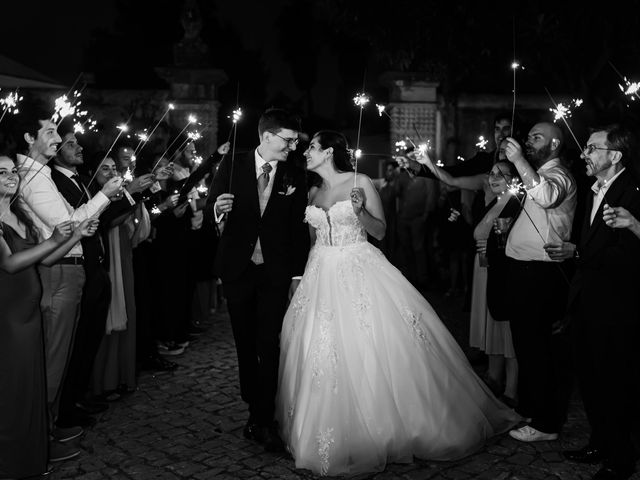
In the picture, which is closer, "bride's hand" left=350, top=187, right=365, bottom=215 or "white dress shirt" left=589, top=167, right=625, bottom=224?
"white dress shirt" left=589, top=167, right=625, bottom=224

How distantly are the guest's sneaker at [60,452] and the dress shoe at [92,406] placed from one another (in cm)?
78

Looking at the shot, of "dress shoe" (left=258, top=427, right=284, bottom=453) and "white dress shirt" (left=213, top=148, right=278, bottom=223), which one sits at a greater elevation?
"white dress shirt" (left=213, top=148, right=278, bottom=223)

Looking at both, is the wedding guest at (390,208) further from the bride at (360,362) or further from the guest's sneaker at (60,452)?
the guest's sneaker at (60,452)

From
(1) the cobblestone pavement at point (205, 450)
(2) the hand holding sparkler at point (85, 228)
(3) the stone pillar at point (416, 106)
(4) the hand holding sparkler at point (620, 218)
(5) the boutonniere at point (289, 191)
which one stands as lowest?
(1) the cobblestone pavement at point (205, 450)

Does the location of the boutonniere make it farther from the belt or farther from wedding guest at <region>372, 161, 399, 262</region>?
wedding guest at <region>372, 161, 399, 262</region>

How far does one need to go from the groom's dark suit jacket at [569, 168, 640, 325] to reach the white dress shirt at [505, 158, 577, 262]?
1.54 feet

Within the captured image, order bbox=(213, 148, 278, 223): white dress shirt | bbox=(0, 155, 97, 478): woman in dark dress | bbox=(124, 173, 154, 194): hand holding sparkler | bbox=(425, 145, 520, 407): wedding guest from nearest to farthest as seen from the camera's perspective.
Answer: bbox=(0, 155, 97, 478): woman in dark dress, bbox=(213, 148, 278, 223): white dress shirt, bbox=(124, 173, 154, 194): hand holding sparkler, bbox=(425, 145, 520, 407): wedding guest

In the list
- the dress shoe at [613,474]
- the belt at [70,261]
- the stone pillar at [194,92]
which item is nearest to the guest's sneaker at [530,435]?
the dress shoe at [613,474]

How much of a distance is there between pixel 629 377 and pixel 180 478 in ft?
9.67

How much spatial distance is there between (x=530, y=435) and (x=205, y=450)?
2357mm

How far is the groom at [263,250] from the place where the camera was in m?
4.44

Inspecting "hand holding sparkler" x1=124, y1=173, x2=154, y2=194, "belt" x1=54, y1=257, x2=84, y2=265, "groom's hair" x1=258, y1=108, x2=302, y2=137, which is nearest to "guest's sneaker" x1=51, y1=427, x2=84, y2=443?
"belt" x1=54, y1=257, x2=84, y2=265

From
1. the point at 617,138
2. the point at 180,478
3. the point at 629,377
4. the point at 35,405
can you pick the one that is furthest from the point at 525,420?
the point at 35,405

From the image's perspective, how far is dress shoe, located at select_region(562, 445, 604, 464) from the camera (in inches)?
165
